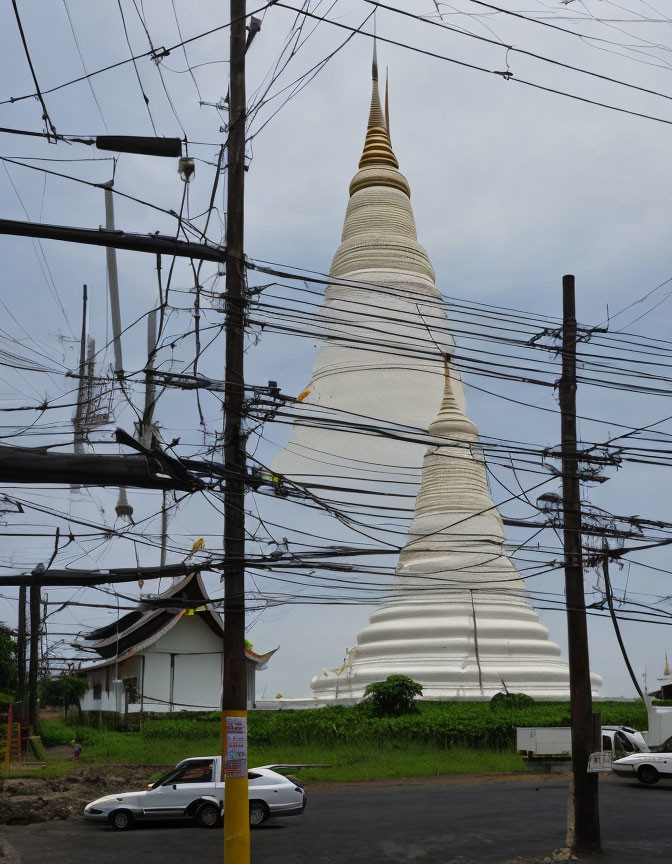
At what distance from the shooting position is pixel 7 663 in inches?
Result: 1540

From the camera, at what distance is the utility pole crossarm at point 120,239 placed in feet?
41.6

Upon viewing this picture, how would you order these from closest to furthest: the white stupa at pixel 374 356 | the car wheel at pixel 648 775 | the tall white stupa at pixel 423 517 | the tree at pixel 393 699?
the car wheel at pixel 648 775 < the tree at pixel 393 699 < the tall white stupa at pixel 423 517 < the white stupa at pixel 374 356

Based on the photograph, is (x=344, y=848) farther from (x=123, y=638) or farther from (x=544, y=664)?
(x=123, y=638)

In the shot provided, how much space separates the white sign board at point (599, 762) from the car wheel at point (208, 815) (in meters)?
6.16

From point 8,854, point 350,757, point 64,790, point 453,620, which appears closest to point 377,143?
point 453,620

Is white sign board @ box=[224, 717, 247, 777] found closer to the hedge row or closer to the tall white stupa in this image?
the tall white stupa

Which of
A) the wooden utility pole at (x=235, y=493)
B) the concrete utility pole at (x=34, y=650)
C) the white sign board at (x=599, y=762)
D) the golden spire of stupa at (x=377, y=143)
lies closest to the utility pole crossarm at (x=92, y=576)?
the wooden utility pole at (x=235, y=493)

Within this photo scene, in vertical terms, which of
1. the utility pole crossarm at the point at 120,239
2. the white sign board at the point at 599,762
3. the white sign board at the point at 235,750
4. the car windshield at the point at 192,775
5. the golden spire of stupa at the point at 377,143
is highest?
the golden spire of stupa at the point at 377,143

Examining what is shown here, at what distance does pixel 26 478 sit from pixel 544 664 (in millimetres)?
22511

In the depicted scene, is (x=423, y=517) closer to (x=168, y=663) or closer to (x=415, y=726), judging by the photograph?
(x=415, y=726)

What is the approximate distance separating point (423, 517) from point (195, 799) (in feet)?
57.7

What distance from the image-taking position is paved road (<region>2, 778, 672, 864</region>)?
46.1ft

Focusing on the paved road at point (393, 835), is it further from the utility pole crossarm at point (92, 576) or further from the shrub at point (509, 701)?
the shrub at point (509, 701)

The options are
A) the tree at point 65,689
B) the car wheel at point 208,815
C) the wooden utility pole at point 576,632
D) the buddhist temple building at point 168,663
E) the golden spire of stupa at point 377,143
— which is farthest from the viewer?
the golden spire of stupa at point 377,143
